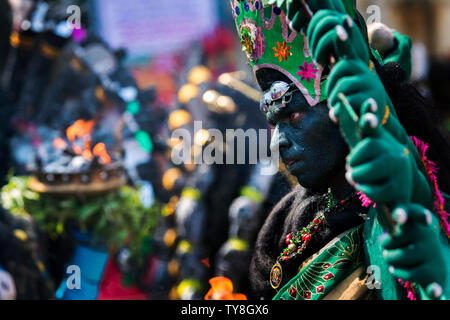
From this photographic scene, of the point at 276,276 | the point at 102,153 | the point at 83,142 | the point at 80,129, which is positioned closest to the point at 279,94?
the point at 276,276

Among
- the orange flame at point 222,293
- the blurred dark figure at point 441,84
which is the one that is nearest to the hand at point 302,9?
the orange flame at point 222,293

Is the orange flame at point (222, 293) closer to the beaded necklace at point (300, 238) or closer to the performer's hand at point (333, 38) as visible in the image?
the beaded necklace at point (300, 238)

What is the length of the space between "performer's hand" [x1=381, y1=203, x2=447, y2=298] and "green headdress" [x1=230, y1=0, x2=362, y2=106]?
1.72 feet

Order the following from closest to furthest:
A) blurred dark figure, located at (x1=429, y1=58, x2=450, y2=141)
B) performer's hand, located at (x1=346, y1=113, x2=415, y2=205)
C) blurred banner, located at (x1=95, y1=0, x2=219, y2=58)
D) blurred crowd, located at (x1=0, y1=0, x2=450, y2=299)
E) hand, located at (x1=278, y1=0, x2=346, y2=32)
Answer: performer's hand, located at (x1=346, y1=113, x2=415, y2=205), hand, located at (x1=278, y1=0, x2=346, y2=32), blurred crowd, located at (x1=0, y1=0, x2=450, y2=299), blurred dark figure, located at (x1=429, y1=58, x2=450, y2=141), blurred banner, located at (x1=95, y1=0, x2=219, y2=58)

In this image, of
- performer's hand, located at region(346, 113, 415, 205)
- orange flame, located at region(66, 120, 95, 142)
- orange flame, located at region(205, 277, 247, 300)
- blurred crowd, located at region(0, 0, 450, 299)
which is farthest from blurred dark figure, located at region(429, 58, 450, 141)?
performer's hand, located at region(346, 113, 415, 205)

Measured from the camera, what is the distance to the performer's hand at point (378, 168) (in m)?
1.16

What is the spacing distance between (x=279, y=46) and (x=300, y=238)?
0.61 meters

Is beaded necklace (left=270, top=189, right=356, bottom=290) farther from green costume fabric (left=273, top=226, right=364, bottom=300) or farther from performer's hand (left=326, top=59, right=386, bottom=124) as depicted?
performer's hand (left=326, top=59, right=386, bottom=124)

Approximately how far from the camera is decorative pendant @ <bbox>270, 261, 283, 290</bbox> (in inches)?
72.0

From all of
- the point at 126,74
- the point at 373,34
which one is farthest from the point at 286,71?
the point at 126,74

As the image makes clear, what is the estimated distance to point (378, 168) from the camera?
1159mm

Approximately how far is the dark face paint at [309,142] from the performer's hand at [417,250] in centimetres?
47

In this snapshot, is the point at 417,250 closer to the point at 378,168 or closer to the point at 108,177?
the point at 378,168

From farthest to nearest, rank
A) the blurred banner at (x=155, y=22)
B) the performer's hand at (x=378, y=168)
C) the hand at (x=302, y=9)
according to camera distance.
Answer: the blurred banner at (x=155, y=22) → the hand at (x=302, y=9) → the performer's hand at (x=378, y=168)
